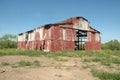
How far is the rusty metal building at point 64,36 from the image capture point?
28.1 meters

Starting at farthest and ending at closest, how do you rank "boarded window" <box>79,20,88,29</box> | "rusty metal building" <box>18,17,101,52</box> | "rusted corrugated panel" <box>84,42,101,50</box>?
1. "rusted corrugated panel" <box>84,42,101,50</box>
2. "boarded window" <box>79,20,88,29</box>
3. "rusty metal building" <box>18,17,101,52</box>

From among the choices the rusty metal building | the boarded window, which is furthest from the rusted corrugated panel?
the boarded window

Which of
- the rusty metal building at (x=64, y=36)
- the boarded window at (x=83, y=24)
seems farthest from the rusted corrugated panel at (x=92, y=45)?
the boarded window at (x=83, y=24)

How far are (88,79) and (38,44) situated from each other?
77.5 ft

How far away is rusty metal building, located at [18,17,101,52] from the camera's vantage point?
28.1 metres

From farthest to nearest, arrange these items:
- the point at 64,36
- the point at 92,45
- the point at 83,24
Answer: the point at 92,45, the point at 83,24, the point at 64,36

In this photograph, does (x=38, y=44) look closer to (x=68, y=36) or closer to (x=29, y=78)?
(x=68, y=36)

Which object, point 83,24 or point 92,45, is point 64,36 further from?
point 92,45

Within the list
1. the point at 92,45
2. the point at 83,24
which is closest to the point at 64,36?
the point at 83,24

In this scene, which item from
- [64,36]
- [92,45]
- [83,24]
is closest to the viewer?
[64,36]

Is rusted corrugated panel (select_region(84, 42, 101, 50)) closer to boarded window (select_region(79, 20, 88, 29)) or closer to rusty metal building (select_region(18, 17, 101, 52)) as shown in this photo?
rusty metal building (select_region(18, 17, 101, 52))

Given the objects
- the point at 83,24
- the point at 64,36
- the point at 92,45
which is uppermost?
the point at 83,24

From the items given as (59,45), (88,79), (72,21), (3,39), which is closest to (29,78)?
(88,79)

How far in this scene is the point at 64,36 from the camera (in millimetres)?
29188
